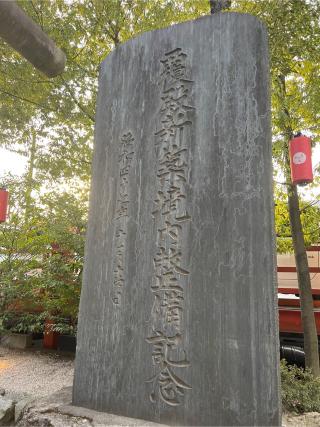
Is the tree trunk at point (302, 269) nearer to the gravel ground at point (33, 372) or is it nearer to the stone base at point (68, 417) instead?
the stone base at point (68, 417)

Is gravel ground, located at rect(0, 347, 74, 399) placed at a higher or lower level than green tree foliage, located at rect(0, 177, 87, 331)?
lower

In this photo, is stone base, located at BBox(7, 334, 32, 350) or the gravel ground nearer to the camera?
the gravel ground

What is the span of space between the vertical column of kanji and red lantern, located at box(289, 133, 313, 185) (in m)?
2.23

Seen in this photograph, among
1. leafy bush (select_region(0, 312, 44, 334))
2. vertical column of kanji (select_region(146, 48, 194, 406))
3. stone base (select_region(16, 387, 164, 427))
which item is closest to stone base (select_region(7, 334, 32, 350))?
leafy bush (select_region(0, 312, 44, 334))

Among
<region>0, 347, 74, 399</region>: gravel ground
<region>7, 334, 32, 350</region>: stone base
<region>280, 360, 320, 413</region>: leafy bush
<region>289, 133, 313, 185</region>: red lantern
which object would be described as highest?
<region>289, 133, 313, 185</region>: red lantern

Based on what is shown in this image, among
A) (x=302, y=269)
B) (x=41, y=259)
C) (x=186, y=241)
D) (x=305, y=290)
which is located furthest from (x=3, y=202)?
(x=305, y=290)

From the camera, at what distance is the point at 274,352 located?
95.0 inches

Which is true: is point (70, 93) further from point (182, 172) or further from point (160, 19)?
point (182, 172)

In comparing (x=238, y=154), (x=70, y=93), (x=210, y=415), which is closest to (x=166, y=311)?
(x=210, y=415)

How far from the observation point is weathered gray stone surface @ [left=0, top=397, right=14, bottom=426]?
3072 millimetres

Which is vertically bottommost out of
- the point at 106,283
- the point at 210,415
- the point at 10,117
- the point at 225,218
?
the point at 210,415

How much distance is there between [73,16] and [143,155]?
4715 mm

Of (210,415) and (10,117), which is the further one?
(10,117)

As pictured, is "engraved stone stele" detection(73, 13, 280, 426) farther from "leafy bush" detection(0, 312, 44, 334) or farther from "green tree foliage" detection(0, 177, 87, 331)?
"leafy bush" detection(0, 312, 44, 334)
